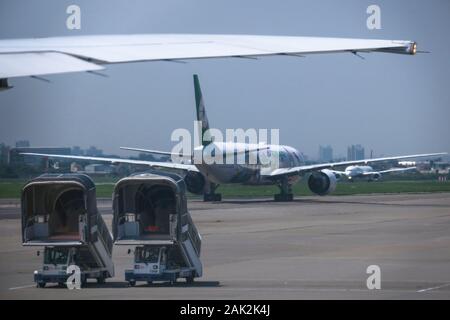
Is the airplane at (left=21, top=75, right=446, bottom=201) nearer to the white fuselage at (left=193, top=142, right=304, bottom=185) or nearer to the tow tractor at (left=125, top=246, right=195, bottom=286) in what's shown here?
the white fuselage at (left=193, top=142, right=304, bottom=185)

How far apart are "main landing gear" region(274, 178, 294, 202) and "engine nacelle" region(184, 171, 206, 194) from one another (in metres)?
5.07

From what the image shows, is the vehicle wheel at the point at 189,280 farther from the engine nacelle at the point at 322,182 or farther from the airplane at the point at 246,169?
the engine nacelle at the point at 322,182

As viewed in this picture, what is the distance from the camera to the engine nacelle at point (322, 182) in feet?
259

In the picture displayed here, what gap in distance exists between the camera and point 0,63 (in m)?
10.9

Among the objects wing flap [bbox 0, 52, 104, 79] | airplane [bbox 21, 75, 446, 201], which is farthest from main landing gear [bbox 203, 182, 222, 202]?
wing flap [bbox 0, 52, 104, 79]

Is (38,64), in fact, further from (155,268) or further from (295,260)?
(295,260)

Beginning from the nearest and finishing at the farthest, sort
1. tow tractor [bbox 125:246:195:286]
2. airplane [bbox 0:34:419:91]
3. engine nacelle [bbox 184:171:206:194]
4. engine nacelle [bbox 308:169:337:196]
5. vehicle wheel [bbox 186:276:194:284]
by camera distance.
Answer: airplane [bbox 0:34:419:91] < tow tractor [bbox 125:246:195:286] < vehicle wheel [bbox 186:276:194:284] < engine nacelle [bbox 184:171:206:194] < engine nacelle [bbox 308:169:337:196]

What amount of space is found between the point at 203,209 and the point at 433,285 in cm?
4042

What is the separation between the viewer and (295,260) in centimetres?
2816

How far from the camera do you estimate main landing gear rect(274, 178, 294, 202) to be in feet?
248
